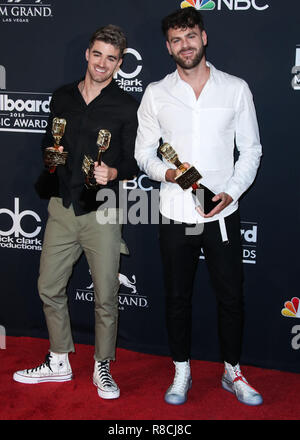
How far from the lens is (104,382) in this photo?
325 centimetres

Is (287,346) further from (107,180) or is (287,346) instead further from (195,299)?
(107,180)

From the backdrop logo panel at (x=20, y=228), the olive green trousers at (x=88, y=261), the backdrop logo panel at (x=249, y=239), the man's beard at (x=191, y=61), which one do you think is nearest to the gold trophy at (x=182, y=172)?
the man's beard at (x=191, y=61)

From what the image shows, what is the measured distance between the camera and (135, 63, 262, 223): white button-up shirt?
9.70 feet

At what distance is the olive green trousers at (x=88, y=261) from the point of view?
10.5 ft

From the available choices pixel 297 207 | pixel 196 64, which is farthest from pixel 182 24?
pixel 297 207

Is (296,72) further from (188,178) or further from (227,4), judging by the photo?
(188,178)

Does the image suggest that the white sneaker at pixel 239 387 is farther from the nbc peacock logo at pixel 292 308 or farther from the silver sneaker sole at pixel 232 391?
the nbc peacock logo at pixel 292 308

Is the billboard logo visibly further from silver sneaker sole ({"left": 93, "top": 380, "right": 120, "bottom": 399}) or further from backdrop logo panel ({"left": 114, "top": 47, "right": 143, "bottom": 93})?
silver sneaker sole ({"left": 93, "top": 380, "right": 120, "bottom": 399})

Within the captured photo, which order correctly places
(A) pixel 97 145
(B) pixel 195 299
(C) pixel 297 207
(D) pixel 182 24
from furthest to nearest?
(B) pixel 195 299 < (C) pixel 297 207 < (A) pixel 97 145 < (D) pixel 182 24

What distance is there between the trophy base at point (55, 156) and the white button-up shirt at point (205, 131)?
1.47 feet

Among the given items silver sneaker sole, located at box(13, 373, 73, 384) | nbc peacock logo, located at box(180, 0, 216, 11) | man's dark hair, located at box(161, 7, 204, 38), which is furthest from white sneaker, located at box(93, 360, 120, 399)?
nbc peacock logo, located at box(180, 0, 216, 11)

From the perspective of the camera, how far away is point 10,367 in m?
3.58
